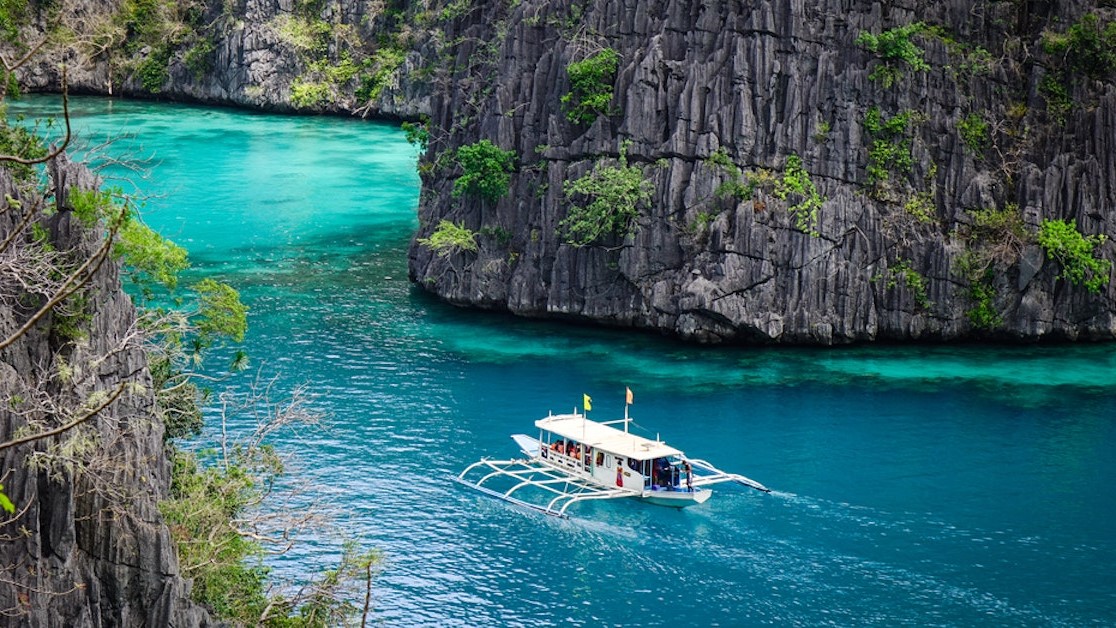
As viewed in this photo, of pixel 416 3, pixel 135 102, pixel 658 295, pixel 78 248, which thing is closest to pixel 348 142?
pixel 416 3

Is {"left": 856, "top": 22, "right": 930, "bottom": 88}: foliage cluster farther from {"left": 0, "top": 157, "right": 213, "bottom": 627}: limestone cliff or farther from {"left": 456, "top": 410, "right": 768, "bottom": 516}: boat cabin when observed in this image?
{"left": 0, "top": 157, "right": 213, "bottom": 627}: limestone cliff

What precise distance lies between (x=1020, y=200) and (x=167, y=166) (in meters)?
55.7

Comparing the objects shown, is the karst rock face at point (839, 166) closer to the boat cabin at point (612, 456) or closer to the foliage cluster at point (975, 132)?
the foliage cluster at point (975, 132)

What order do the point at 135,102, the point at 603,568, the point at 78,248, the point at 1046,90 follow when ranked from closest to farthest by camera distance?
the point at 78,248 < the point at 603,568 < the point at 1046,90 < the point at 135,102

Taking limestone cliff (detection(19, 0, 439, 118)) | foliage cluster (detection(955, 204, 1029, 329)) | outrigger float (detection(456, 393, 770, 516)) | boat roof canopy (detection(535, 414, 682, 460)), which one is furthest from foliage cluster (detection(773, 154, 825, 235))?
limestone cliff (detection(19, 0, 439, 118))

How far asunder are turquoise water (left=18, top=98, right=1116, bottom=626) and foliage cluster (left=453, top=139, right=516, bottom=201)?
591cm

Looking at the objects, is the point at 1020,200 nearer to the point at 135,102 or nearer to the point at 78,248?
the point at 78,248

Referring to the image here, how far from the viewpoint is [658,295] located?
2486 inches

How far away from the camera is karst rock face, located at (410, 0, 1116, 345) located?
205 ft

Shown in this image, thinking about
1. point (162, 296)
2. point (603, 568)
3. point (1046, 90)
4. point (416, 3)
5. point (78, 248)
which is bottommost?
point (603, 568)

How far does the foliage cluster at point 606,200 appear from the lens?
62719 millimetres

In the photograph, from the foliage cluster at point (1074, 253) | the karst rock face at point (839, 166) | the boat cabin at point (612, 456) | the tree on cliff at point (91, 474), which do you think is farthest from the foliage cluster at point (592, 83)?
the tree on cliff at point (91, 474)

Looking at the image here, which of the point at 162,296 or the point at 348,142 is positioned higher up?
the point at 348,142

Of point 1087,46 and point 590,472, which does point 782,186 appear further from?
point 590,472
